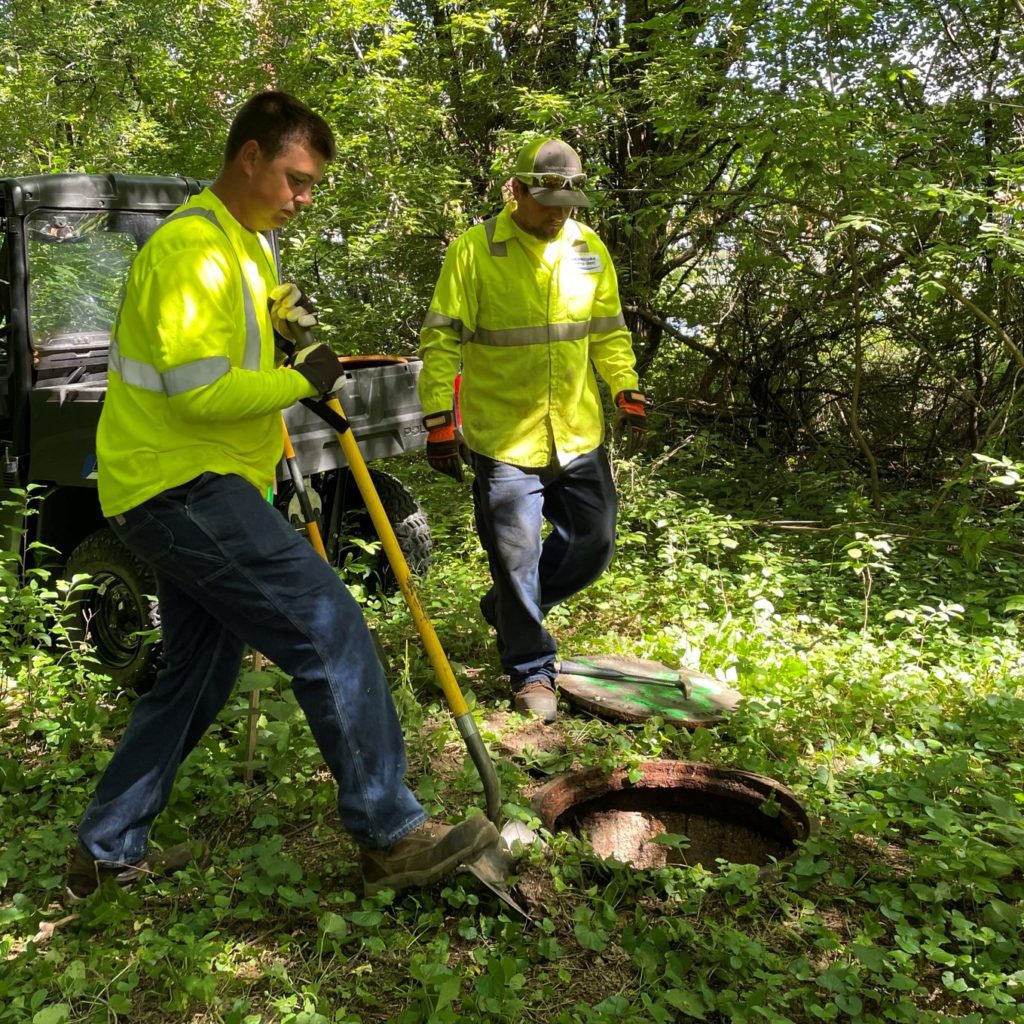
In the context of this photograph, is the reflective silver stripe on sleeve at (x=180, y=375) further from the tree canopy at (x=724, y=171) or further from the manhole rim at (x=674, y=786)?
the tree canopy at (x=724, y=171)

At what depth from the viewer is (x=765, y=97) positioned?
5754 millimetres

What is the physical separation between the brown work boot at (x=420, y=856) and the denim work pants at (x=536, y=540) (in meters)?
1.36

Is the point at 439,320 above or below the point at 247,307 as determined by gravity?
below

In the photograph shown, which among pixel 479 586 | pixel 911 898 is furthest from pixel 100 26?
pixel 911 898

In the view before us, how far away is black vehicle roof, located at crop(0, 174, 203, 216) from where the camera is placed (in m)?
4.73

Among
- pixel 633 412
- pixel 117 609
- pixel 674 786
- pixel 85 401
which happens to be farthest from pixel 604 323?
pixel 117 609

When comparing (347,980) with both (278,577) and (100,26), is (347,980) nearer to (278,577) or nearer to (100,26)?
(278,577)

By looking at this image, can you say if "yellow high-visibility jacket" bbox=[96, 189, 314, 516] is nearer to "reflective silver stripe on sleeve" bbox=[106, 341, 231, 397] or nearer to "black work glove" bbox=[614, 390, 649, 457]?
"reflective silver stripe on sleeve" bbox=[106, 341, 231, 397]

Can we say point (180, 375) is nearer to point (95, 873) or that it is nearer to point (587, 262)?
point (95, 873)

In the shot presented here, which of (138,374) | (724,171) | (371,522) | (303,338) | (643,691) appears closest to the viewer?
(138,374)

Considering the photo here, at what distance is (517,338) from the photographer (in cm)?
381

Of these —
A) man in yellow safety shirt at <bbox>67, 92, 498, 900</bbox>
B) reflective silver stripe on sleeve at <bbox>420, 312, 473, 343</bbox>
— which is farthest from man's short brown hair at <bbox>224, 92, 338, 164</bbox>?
reflective silver stripe on sleeve at <bbox>420, 312, 473, 343</bbox>

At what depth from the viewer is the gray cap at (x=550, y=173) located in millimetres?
3627

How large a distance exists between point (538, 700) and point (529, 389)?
1.21 metres
